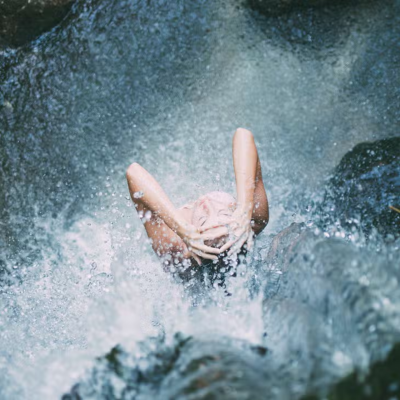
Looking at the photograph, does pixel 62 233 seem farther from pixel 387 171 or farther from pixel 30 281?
pixel 387 171

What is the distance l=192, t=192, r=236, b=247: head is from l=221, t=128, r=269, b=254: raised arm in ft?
0.19

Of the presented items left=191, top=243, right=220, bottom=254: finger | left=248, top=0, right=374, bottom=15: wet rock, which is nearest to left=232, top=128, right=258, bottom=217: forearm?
left=191, top=243, right=220, bottom=254: finger

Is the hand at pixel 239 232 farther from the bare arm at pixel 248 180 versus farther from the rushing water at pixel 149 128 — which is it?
the rushing water at pixel 149 128

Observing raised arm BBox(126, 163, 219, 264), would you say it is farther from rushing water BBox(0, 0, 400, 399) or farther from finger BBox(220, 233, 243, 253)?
rushing water BBox(0, 0, 400, 399)

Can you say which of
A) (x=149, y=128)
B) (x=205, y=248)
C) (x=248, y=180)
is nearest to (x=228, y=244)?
(x=205, y=248)

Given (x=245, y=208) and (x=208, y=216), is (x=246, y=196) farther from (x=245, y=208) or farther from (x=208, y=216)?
(x=208, y=216)

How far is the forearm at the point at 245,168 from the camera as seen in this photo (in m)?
2.63

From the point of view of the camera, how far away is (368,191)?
10.8 ft

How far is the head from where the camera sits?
250cm

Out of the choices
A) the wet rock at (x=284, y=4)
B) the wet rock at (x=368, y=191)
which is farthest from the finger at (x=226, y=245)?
the wet rock at (x=284, y=4)

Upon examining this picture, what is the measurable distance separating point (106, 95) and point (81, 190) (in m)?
0.81

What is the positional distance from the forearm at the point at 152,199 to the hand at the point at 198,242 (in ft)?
0.16

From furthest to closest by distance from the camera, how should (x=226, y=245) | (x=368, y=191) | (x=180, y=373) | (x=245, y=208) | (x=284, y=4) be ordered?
(x=284, y=4), (x=368, y=191), (x=245, y=208), (x=226, y=245), (x=180, y=373)

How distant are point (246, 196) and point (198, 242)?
1.30ft
